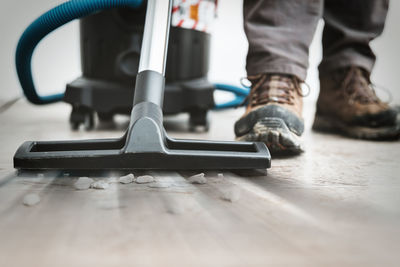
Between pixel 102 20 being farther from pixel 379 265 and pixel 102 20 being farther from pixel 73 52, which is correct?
pixel 73 52

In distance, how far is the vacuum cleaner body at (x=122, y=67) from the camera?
1.18m

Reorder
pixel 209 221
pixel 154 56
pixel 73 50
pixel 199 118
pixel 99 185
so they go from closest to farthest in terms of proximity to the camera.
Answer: pixel 209 221
pixel 99 185
pixel 154 56
pixel 199 118
pixel 73 50

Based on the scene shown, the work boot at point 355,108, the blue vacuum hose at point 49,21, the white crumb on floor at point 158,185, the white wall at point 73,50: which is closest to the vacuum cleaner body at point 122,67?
the blue vacuum hose at point 49,21

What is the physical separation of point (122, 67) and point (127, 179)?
2.17ft

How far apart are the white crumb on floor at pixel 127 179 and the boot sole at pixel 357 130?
2.67ft

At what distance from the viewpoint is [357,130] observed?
3.87 feet

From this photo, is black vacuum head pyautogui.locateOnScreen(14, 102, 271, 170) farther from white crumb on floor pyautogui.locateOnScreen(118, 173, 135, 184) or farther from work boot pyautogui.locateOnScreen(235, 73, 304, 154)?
work boot pyautogui.locateOnScreen(235, 73, 304, 154)

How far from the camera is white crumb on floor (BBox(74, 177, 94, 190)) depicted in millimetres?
562

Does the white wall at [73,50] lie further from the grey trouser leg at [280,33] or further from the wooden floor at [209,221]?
the wooden floor at [209,221]

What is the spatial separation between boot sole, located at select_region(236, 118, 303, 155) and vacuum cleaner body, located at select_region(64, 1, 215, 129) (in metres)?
0.41

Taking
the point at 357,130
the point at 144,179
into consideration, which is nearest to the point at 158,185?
the point at 144,179

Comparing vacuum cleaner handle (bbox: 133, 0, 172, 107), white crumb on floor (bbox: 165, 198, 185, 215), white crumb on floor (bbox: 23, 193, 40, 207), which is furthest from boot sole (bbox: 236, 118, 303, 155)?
white crumb on floor (bbox: 23, 193, 40, 207)

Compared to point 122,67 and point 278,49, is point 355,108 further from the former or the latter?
point 122,67

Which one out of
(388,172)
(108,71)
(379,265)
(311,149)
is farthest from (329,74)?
(379,265)
